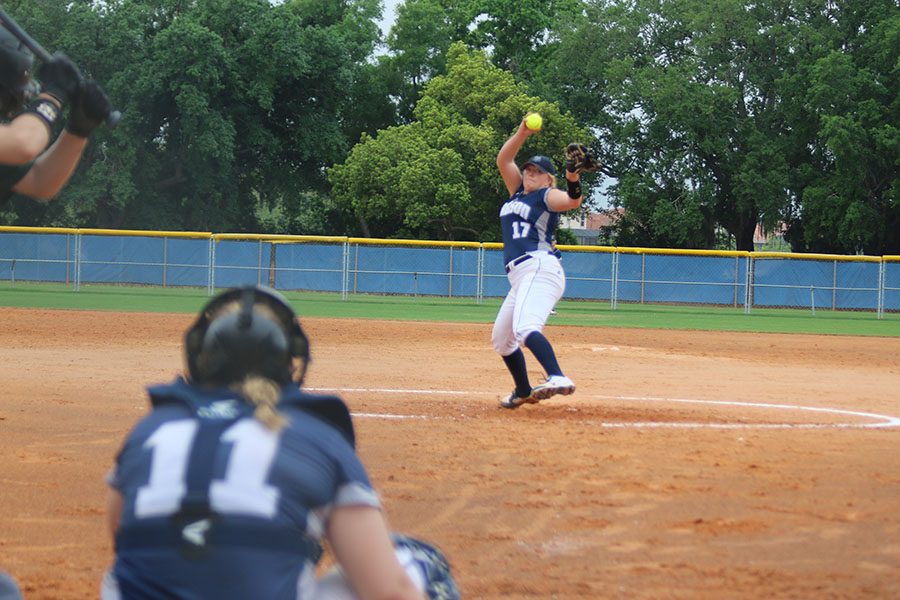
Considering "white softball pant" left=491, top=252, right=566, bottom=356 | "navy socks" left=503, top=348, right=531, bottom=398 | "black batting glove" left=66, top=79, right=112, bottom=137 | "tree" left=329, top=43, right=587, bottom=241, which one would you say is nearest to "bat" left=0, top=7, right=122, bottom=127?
"black batting glove" left=66, top=79, right=112, bottom=137

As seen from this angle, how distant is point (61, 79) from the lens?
4031 mm

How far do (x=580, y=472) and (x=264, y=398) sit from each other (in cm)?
454

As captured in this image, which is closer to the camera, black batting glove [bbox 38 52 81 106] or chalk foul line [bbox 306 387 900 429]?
black batting glove [bbox 38 52 81 106]

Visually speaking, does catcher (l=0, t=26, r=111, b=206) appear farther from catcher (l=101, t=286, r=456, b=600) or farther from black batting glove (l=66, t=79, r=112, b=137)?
catcher (l=101, t=286, r=456, b=600)

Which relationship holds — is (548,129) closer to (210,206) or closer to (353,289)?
(353,289)

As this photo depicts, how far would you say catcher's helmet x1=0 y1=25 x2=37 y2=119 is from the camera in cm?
386

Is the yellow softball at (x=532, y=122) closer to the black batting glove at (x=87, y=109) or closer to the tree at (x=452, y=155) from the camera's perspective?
the black batting glove at (x=87, y=109)

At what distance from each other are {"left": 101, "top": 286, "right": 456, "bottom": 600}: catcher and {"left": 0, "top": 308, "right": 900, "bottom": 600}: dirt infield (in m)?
2.02

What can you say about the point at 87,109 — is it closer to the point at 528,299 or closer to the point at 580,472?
the point at 580,472

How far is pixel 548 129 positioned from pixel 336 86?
36.0ft

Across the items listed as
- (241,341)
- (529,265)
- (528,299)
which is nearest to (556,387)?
(528,299)

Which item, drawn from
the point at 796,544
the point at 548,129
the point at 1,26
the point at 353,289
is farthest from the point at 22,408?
the point at 548,129

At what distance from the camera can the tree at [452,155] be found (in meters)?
42.0

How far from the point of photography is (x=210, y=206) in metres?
47.3
